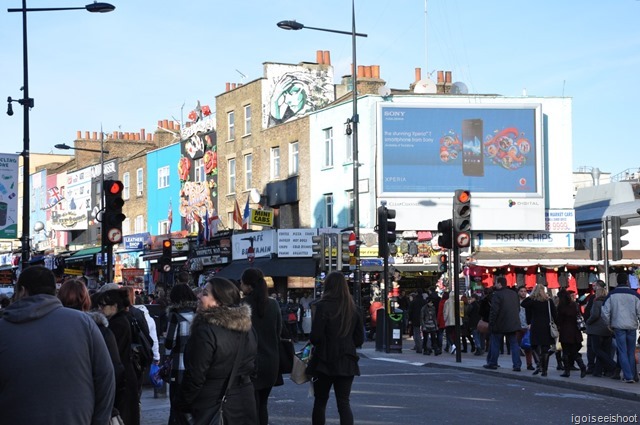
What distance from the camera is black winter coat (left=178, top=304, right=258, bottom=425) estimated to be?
7508mm

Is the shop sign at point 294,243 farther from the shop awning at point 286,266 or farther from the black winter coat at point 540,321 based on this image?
the black winter coat at point 540,321

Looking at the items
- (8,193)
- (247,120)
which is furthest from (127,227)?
(8,193)

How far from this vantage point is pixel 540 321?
759 inches

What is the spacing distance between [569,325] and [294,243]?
2385cm

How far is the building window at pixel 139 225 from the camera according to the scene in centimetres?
6003

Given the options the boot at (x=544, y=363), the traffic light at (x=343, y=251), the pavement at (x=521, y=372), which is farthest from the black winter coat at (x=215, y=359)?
the traffic light at (x=343, y=251)

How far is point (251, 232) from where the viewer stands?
4559cm

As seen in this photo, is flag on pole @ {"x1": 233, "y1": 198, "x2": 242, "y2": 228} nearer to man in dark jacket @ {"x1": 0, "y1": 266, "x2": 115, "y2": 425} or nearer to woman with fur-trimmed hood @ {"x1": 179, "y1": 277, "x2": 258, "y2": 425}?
woman with fur-trimmed hood @ {"x1": 179, "y1": 277, "x2": 258, "y2": 425}

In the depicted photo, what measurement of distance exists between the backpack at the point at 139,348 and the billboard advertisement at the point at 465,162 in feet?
104

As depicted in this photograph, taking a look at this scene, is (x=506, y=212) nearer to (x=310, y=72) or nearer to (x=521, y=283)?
(x=521, y=283)

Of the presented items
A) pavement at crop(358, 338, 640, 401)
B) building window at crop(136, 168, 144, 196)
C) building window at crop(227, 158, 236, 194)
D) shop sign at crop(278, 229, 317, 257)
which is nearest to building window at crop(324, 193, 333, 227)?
shop sign at crop(278, 229, 317, 257)

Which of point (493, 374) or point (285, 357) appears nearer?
point (285, 357)

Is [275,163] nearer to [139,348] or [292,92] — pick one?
[292,92]

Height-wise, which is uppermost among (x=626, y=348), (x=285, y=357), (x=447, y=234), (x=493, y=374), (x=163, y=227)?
(x=163, y=227)
